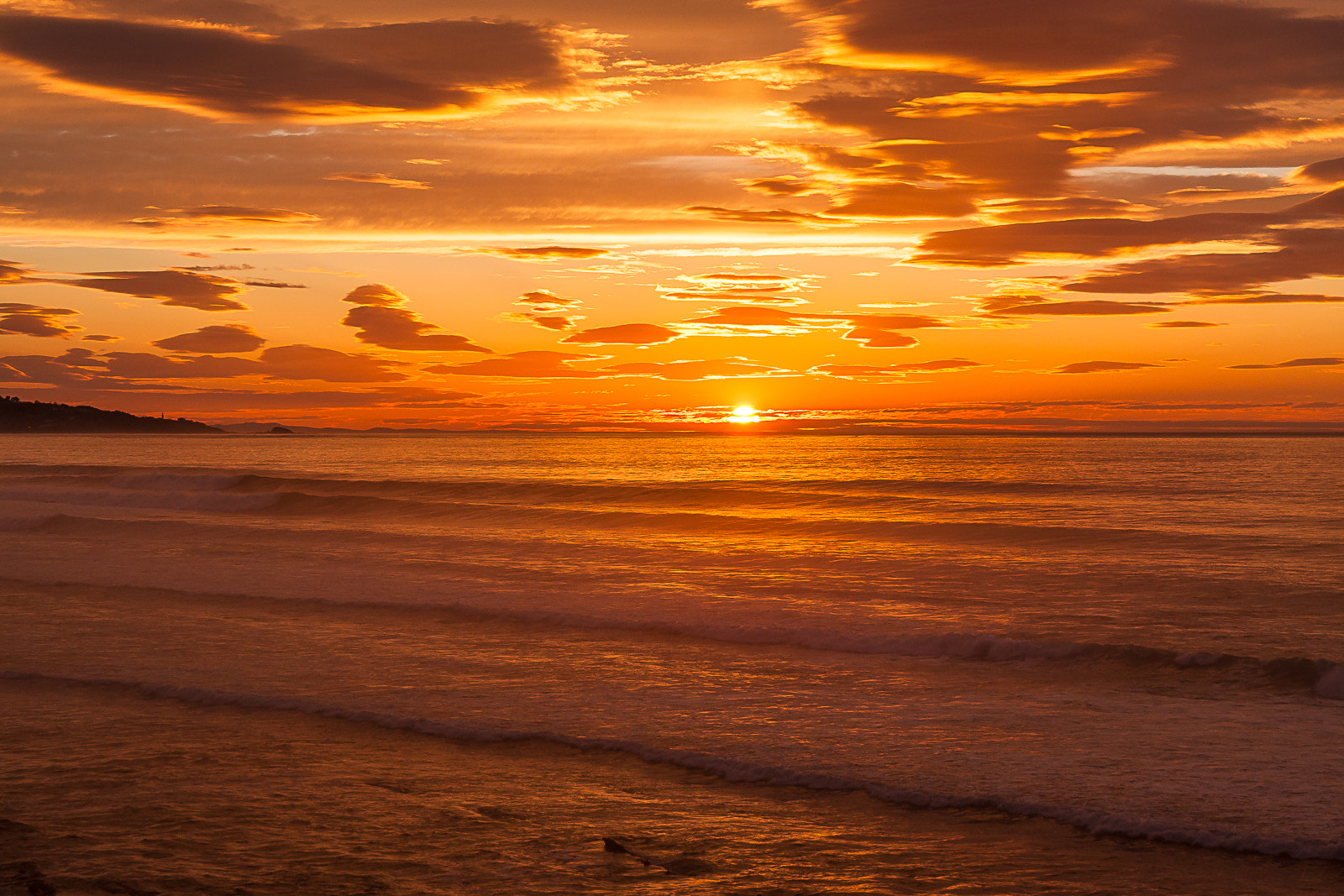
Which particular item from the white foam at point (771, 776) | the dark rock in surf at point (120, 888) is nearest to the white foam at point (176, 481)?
the white foam at point (771, 776)

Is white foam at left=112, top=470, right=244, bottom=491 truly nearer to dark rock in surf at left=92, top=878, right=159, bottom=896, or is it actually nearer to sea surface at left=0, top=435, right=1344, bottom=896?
sea surface at left=0, top=435, right=1344, bottom=896

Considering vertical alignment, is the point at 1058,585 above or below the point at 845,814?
above

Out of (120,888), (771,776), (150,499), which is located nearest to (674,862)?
(771,776)

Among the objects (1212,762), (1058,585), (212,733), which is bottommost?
(212,733)

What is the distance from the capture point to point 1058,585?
64.6ft

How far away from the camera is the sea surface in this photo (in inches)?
264

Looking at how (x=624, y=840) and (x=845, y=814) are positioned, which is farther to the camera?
(x=845, y=814)

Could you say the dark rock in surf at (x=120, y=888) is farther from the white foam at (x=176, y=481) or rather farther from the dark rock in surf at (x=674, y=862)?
the white foam at (x=176, y=481)

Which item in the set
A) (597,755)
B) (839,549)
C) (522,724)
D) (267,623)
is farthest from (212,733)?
(839,549)

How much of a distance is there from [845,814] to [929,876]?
3.98ft

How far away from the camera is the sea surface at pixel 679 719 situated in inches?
264

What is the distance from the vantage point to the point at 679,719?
10250 mm

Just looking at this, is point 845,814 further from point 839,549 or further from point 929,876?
point 839,549

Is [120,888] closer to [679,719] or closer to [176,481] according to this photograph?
[679,719]
